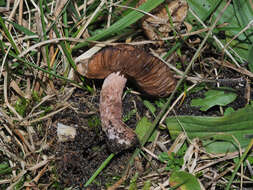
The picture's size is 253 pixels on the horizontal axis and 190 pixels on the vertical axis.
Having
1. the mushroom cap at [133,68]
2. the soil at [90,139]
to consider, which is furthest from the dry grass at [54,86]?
the mushroom cap at [133,68]

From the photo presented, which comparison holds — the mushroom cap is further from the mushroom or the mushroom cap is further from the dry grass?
the dry grass

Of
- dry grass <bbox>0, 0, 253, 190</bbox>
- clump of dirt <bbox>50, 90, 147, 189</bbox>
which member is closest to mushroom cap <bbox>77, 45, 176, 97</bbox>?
dry grass <bbox>0, 0, 253, 190</bbox>

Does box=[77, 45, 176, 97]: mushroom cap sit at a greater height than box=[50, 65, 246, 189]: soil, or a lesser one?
greater

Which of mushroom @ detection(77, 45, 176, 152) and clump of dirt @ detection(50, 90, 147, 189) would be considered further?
clump of dirt @ detection(50, 90, 147, 189)

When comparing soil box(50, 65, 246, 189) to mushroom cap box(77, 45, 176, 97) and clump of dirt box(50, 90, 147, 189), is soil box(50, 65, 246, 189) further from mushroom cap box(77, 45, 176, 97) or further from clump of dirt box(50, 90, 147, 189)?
mushroom cap box(77, 45, 176, 97)

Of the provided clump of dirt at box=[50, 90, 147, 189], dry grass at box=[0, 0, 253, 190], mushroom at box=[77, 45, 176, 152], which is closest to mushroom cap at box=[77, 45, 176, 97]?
mushroom at box=[77, 45, 176, 152]

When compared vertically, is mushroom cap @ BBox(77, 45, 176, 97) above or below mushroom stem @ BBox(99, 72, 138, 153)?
above

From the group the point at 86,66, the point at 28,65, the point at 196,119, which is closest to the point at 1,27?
the point at 28,65
